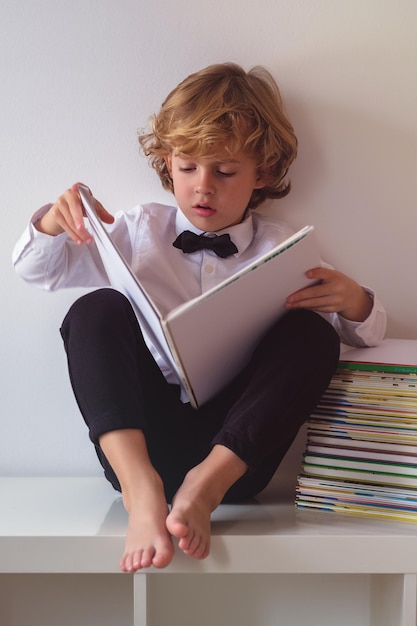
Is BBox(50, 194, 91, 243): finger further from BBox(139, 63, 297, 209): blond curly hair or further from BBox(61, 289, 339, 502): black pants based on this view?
BBox(139, 63, 297, 209): blond curly hair

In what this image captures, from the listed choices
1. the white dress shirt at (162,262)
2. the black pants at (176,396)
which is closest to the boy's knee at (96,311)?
the black pants at (176,396)

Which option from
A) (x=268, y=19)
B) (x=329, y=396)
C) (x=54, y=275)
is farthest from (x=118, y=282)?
(x=268, y=19)

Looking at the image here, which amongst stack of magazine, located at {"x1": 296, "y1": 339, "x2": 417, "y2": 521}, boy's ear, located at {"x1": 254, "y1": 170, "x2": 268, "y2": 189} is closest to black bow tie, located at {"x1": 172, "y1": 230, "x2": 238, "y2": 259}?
boy's ear, located at {"x1": 254, "y1": 170, "x2": 268, "y2": 189}

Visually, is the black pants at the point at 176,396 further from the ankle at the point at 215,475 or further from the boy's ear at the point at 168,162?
the boy's ear at the point at 168,162

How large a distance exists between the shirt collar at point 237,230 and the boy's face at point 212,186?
0.04ft

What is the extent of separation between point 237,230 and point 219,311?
0.34 meters

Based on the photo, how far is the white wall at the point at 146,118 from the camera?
4.11 feet

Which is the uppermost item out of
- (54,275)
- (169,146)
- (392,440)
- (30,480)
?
(169,146)

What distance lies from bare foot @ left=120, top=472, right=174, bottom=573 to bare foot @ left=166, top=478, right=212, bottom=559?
15 millimetres

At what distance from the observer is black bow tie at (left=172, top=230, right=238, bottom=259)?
1.16 metres

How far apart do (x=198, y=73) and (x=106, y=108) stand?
0.58ft

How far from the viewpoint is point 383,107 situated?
1267 millimetres

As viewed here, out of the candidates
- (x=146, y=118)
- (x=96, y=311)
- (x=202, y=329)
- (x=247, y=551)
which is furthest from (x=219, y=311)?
(x=146, y=118)

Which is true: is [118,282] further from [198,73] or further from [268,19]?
[268,19]
